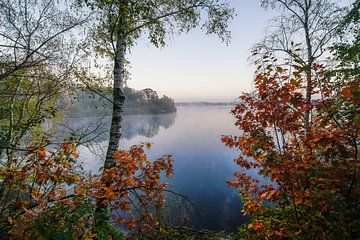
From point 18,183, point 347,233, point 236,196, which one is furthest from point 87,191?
point 236,196

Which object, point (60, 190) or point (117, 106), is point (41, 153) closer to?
point (60, 190)

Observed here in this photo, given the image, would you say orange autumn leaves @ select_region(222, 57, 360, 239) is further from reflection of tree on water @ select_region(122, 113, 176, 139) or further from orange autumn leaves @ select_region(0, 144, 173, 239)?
reflection of tree on water @ select_region(122, 113, 176, 139)

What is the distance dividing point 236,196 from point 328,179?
11650mm

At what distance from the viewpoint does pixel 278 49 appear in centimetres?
754

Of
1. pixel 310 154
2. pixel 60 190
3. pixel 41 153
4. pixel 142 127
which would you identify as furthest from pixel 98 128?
pixel 142 127

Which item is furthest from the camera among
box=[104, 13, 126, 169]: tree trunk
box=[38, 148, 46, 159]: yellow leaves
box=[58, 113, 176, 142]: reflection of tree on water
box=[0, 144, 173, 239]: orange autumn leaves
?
box=[58, 113, 176, 142]: reflection of tree on water

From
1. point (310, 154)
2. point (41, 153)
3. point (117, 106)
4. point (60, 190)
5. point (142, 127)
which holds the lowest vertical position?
point (142, 127)

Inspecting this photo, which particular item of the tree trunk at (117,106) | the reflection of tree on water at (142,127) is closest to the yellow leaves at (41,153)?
the tree trunk at (117,106)

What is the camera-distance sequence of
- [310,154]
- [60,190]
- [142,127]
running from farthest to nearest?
[142,127], [60,190], [310,154]

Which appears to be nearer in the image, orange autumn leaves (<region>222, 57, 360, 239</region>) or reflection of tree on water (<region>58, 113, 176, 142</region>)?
orange autumn leaves (<region>222, 57, 360, 239</region>)

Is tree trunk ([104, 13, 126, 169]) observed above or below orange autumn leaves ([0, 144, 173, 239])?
above

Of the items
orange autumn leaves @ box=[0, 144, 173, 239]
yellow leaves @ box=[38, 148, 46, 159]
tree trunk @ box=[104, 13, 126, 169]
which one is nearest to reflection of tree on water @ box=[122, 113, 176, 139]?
tree trunk @ box=[104, 13, 126, 169]

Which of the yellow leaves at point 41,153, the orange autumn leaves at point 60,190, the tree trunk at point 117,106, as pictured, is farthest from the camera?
the tree trunk at point 117,106

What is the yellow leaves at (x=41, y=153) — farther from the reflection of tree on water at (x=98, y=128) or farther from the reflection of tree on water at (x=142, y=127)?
the reflection of tree on water at (x=142, y=127)
